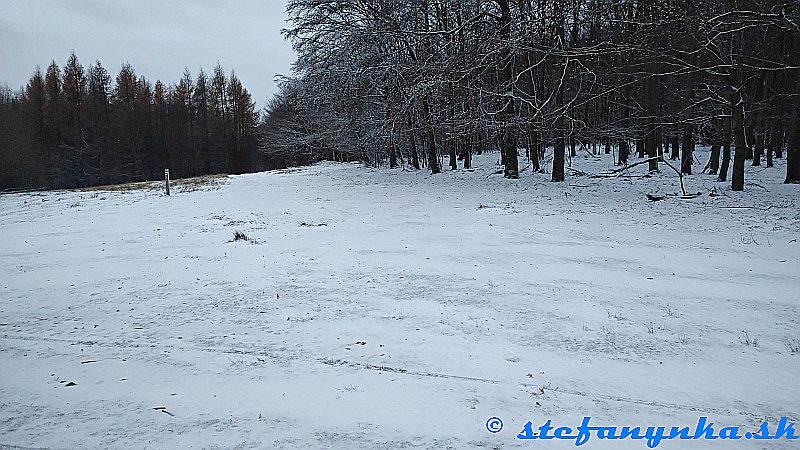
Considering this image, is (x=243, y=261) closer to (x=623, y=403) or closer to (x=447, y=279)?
(x=447, y=279)

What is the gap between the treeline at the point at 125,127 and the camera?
148 feet

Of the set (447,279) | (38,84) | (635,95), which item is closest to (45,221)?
(447,279)

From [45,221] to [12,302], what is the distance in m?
8.34

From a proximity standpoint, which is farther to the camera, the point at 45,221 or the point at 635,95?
the point at 635,95

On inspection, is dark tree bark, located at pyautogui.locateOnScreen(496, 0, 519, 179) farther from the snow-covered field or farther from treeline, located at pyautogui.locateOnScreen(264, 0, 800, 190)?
the snow-covered field

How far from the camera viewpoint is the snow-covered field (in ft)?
11.3

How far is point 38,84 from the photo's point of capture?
47969 mm

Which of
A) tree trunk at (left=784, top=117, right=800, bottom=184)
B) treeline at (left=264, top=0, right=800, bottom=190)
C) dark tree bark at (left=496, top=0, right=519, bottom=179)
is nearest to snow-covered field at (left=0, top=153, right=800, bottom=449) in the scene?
treeline at (left=264, top=0, right=800, bottom=190)

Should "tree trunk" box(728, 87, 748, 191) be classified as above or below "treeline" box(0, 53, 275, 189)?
below
